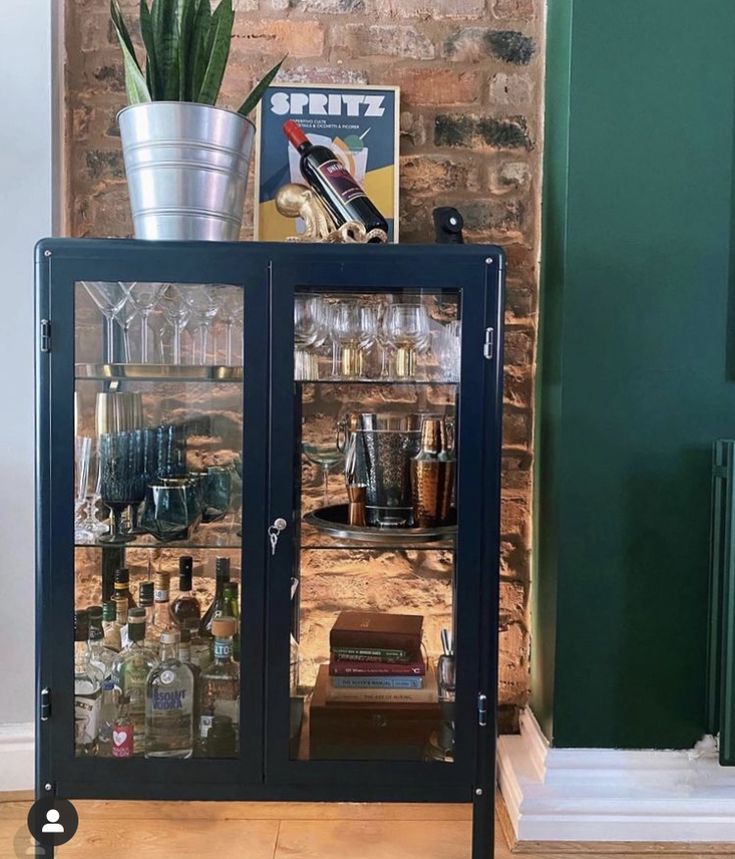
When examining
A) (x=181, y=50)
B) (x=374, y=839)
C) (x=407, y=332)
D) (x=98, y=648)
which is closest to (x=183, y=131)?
(x=181, y=50)

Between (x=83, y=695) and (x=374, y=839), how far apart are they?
79 cm

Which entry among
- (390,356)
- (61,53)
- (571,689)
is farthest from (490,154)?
(571,689)

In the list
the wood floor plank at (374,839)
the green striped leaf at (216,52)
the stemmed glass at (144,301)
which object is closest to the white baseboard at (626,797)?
the wood floor plank at (374,839)

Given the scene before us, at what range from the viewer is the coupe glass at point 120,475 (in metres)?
1.74

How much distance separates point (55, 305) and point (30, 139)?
659 millimetres

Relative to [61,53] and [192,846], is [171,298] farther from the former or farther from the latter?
[192,846]

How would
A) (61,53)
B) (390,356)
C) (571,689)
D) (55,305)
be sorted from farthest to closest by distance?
(61,53)
(571,689)
(390,356)
(55,305)

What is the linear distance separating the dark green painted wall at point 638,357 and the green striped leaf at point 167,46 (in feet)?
3.06

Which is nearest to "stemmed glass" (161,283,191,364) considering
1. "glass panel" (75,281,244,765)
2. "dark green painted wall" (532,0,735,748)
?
"glass panel" (75,281,244,765)

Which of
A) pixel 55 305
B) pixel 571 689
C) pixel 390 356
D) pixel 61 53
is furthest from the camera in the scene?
pixel 61 53

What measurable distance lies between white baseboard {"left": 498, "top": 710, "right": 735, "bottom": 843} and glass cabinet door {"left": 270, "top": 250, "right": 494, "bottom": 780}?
0.35 m

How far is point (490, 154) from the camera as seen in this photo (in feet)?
7.11

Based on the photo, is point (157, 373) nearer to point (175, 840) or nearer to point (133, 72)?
point (133, 72)

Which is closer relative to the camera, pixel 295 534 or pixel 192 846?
pixel 295 534
